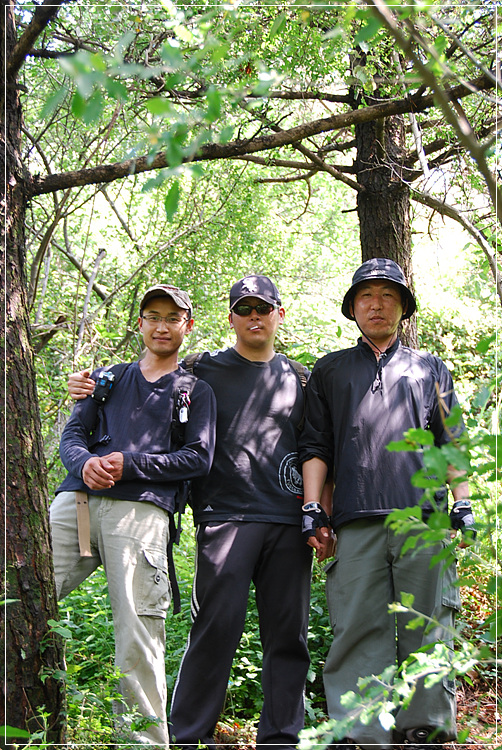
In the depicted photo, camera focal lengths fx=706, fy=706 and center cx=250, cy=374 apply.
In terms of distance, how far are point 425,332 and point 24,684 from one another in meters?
11.3

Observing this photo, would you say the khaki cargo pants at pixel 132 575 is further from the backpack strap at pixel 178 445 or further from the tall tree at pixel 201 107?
the tall tree at pixel 201 107

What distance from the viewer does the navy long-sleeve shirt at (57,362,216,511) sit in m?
3.42

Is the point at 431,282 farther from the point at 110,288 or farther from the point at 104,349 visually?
the point at 104,349

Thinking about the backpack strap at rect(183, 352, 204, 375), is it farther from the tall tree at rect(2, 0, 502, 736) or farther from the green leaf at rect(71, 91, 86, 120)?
the green leaf at rect(71, 91, 86, 120)

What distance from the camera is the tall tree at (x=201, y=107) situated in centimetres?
135

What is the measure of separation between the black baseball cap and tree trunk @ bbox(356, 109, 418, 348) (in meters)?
1.90

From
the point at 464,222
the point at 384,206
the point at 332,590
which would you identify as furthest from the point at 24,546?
the point at 384,206

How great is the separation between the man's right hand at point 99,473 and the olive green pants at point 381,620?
1211 millimetres

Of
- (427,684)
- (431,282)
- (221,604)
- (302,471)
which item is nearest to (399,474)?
(302,471)

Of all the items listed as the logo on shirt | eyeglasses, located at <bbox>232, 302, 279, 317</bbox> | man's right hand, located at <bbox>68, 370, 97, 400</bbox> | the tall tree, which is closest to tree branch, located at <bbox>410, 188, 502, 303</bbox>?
the tall tree

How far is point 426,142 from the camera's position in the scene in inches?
251

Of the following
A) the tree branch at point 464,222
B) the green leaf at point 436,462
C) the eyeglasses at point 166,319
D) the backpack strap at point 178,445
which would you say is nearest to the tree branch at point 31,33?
the eyeglasses at point 166,319

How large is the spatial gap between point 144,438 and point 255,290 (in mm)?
1003

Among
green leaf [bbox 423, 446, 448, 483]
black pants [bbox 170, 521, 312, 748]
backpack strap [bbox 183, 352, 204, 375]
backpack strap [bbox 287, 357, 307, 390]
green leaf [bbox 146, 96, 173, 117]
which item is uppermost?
backpack strap [bbox 183, 352, 204, 375]
